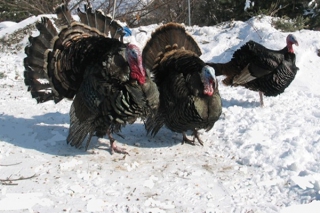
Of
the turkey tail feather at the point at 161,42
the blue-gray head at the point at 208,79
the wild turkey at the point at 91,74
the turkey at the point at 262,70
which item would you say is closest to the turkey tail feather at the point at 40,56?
the wild turkey at the point at 91,74

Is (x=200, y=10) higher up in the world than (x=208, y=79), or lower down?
lower down

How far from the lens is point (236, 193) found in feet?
12.6

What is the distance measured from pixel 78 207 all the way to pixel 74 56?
1697 mm

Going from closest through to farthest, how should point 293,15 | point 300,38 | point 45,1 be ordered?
point 300,38 → point 293,15 → point 45,1

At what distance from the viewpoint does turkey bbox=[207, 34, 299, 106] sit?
242 inches

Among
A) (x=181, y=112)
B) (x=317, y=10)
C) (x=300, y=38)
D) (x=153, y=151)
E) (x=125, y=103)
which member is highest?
(x=125, y=103)

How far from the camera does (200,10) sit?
1844cm

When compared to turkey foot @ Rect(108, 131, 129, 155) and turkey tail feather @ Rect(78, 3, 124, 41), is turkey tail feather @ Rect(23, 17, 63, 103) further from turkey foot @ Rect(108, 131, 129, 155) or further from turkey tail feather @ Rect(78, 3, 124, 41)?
turkey foot @ Rect(108, 131, 129, 155)

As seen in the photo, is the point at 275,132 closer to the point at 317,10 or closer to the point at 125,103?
the point at 125,103

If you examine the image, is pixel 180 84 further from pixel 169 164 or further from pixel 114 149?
pixel 114 149

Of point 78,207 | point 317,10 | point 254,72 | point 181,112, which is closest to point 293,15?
point 317,10

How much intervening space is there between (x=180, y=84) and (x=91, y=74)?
36.6 inches

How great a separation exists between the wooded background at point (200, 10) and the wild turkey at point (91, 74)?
5986 millimetres

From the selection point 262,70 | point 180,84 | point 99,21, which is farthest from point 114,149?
point 262,70
